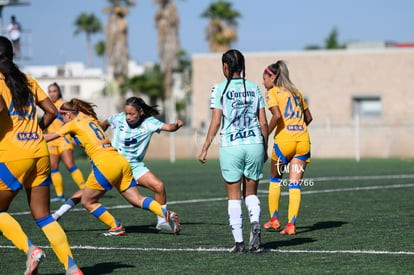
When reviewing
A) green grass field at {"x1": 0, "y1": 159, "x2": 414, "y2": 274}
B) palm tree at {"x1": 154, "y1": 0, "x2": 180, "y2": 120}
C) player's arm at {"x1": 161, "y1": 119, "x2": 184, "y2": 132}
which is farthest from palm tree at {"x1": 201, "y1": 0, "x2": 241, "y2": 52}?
player's arm at {"x1": 161, "y1": 119, "x2": 184, "y2": 132}

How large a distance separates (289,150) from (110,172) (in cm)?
231

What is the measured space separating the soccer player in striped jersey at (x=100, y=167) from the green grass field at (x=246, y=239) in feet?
1.11

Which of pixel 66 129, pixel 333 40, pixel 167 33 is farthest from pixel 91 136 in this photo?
pixel 333 40

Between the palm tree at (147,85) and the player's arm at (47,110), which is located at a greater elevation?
the player's arm at (47,110)

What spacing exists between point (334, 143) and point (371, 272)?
29194 millimetres

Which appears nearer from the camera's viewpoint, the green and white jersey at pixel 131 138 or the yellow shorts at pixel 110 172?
the yellow shorts at pixel 110 172

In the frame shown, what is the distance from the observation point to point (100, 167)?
10.1 m

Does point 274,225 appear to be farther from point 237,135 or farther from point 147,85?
point 147,85

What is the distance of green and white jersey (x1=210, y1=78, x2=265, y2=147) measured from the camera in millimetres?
8539

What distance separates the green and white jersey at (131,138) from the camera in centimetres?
Result: 1102

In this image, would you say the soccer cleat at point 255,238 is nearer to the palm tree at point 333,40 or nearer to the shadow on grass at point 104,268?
the shadow on grass at point 104,268

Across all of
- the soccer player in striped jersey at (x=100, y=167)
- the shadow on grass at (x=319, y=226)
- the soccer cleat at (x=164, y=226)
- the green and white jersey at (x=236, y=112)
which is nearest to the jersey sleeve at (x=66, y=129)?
the soccer player in striped jersey at (x=100, y=167)

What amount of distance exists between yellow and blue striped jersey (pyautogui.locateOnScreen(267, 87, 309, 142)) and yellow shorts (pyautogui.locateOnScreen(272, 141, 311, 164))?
0.06 m

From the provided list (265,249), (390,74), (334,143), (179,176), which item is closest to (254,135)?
(265,249)
